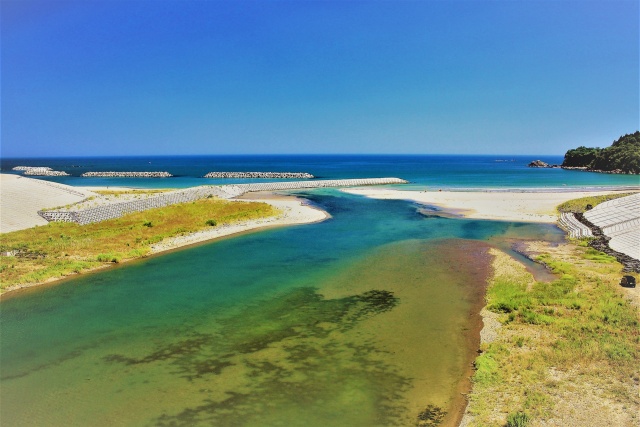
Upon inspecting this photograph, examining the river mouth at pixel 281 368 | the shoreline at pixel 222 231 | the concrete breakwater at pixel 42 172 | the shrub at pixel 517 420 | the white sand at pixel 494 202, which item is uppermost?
the concrete breakwater at pixel 42 172

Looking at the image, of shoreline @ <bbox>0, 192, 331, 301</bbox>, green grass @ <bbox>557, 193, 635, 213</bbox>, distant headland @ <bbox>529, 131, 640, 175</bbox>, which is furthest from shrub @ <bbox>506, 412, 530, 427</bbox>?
distant headland @ <bbox>529, 131, 640, 175</bbox>

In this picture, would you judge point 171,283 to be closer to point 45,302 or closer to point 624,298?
point 45,302

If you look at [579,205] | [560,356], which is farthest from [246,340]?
[579,205]

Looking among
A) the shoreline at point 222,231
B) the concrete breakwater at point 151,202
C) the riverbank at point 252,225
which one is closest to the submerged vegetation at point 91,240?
the shoreline at point 222,231

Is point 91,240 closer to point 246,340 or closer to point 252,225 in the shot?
point 252,225

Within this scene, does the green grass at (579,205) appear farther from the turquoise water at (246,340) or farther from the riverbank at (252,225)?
the riverbank at (252,225)

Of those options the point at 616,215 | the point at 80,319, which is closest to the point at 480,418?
the point at 80,319
